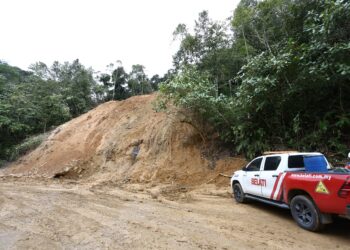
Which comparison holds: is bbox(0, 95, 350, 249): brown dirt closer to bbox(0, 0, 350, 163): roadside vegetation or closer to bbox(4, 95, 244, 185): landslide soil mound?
bbox(4, 95, 244, 185): landslide soil mound

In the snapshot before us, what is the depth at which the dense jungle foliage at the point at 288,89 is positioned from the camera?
811 centimetres

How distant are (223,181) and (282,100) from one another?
395 cm

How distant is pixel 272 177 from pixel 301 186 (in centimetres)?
100

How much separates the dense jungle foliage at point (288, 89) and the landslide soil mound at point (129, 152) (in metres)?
1.79

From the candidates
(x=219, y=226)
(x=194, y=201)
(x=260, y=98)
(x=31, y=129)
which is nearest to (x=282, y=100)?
(x=260, y=98)

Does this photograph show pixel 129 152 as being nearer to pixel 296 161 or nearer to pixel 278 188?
pixel 278 188

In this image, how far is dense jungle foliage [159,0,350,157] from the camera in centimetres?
811

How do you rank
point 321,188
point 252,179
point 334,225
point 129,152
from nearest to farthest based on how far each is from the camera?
point 321,188 → point 334,225 → point 252,179 → point 129,152

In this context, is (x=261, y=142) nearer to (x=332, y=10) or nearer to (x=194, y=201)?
(x=194, y=201)

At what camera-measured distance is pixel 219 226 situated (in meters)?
5.28

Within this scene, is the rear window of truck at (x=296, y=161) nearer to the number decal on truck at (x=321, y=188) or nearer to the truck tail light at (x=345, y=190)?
the number decal on truck at (x=321, y=188)

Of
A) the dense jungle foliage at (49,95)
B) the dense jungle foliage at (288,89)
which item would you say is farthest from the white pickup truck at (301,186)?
the dense jungle foliage at (49,95)

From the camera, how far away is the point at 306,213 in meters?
4.99

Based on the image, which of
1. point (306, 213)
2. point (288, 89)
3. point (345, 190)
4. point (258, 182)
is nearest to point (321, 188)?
point (345, 190)
